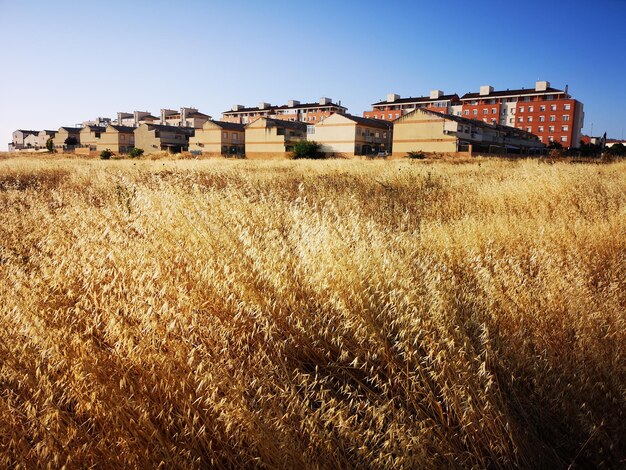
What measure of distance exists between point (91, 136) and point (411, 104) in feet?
223

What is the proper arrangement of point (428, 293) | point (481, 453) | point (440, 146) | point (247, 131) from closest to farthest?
point (481, 453) < point (428, 293) < point (440, 146) < point (247, 131)

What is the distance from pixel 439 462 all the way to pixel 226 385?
3.46 ft

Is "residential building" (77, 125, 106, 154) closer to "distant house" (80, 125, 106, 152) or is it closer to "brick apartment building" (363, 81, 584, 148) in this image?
"distant house" (80, 125, 106, 152)

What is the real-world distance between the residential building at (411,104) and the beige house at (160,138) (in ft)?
145

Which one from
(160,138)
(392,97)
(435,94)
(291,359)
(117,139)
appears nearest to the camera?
(291,359)

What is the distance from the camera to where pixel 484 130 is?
184 ft

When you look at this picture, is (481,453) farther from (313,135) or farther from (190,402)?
(313,135)

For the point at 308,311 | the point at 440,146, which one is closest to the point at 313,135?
the point at 440,146

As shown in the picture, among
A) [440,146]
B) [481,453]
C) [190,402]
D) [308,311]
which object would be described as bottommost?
[481,453]

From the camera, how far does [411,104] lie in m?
87.0

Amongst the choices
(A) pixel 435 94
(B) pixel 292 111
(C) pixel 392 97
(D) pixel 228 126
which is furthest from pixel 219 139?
(A) pixel 435 94

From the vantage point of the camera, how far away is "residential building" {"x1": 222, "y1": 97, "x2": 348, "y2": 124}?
89438mm

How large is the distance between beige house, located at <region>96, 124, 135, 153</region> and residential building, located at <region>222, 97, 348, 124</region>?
96.2 feet

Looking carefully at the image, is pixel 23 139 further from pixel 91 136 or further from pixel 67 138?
pixel 91 136
